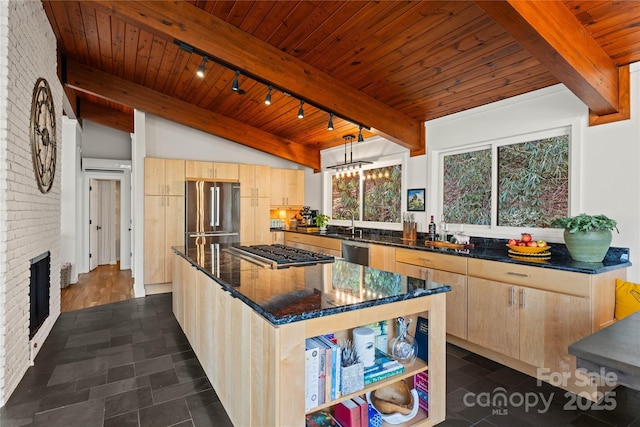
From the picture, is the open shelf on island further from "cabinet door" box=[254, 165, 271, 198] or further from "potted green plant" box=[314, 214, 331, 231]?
"cabinet door" box=[254, 165, 271, 198]

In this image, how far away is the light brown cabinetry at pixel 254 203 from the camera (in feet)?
18.9

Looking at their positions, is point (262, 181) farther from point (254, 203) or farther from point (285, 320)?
point (285, 320)

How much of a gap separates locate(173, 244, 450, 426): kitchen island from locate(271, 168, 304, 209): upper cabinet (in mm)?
3904

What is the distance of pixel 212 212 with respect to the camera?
5418mm

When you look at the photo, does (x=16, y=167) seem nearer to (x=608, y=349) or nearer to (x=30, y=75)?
(x=30, y=75)

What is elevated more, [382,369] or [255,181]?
[255,181]

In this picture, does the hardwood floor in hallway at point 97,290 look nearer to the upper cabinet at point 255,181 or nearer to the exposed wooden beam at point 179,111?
the upper cabinet at point 255,181

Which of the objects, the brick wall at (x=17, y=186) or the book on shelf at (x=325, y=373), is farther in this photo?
the brick wall at (x=17, y=186)

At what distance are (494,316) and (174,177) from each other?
15.3 feet

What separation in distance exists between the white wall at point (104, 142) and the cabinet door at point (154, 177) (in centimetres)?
224

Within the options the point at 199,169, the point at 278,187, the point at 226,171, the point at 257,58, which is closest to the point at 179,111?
the point at 199,169

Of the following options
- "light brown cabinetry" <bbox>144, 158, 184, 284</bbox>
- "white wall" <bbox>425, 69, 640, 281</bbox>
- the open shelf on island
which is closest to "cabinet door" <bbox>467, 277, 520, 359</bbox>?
"white wall" <bbox>425, 69, 640, 281</bbox>

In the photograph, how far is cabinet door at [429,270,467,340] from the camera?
3010 millimetres

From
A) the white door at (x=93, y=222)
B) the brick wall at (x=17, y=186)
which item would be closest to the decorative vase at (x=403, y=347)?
the brick wall at (x=17, y=186)
